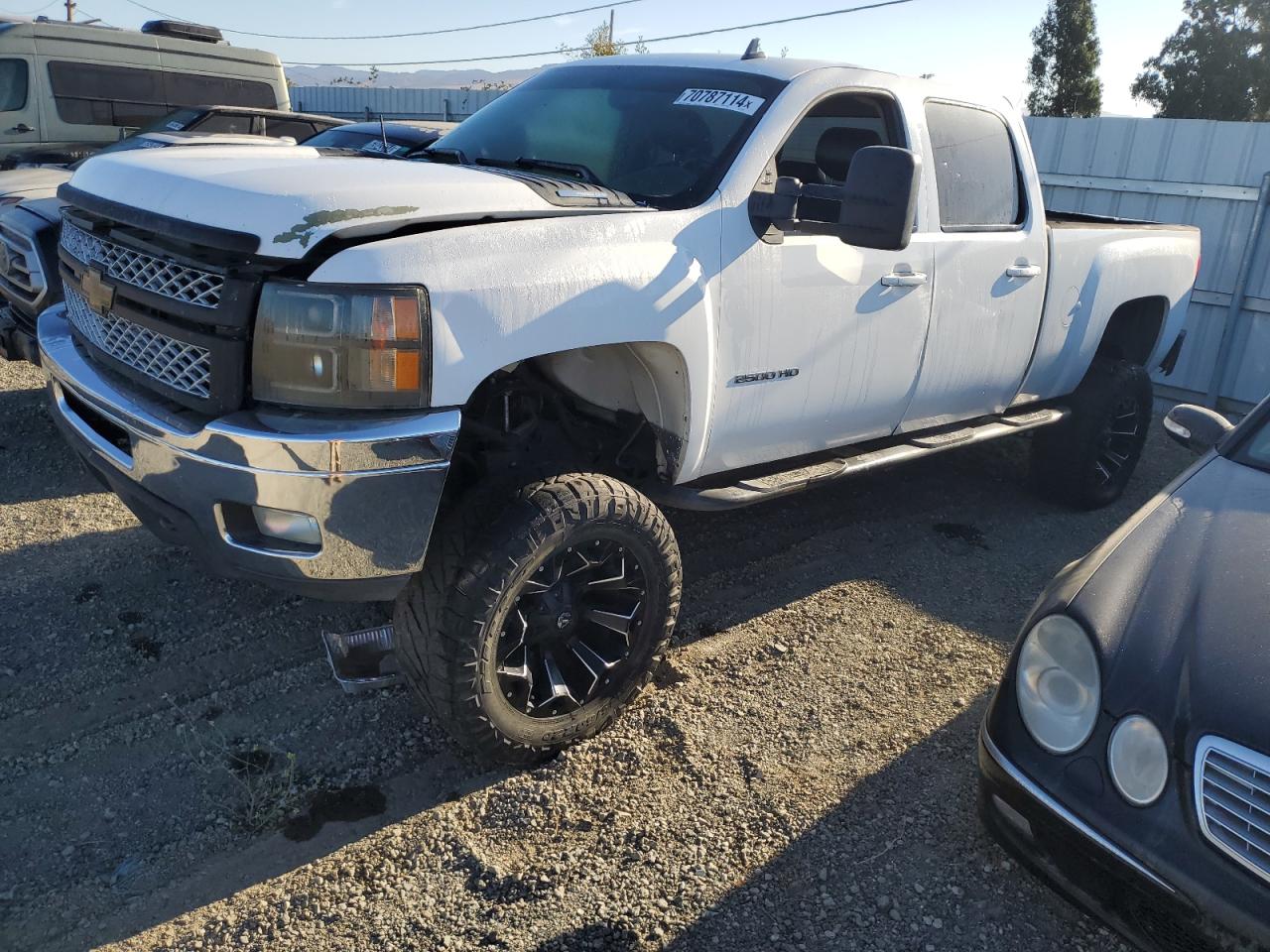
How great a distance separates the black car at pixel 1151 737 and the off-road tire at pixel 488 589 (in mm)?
1215

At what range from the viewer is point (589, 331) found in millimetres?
2783

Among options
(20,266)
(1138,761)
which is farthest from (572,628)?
(20,266)

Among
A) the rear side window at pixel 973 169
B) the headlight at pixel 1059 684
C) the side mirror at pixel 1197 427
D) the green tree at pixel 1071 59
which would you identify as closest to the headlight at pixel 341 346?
the headlight at pixel 1059 684

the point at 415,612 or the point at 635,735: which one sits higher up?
the point at 415,612

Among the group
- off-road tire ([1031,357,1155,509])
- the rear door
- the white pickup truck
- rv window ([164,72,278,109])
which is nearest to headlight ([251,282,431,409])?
the white pickup truck

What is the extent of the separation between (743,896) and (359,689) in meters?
1.28

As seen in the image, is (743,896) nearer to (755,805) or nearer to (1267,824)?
(755,805)

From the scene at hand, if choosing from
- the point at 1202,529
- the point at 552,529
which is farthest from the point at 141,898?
the point at 1202,529

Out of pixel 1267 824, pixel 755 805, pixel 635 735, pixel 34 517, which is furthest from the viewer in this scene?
pixel 34 517

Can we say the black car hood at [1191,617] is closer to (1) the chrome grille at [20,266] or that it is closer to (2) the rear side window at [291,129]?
(1) the chrome grille at [20,266]

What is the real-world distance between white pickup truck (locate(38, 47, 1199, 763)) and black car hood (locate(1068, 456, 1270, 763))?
3.89 ft

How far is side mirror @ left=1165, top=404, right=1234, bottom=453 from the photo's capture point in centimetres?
340

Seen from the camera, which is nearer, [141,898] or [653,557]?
[141,898]

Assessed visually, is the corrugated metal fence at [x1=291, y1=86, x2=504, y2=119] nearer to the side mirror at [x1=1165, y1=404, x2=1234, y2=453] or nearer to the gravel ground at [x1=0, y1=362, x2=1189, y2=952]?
the gravel ground at [x1=0, y1=362, x2=1189, y2=952]
